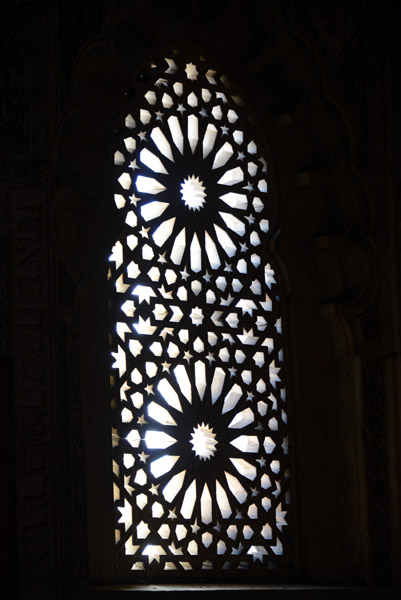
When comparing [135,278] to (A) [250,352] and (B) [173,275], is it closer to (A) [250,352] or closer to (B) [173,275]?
(B) [173,275]

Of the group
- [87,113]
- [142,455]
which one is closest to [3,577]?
[142,455]

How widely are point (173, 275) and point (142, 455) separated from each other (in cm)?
71

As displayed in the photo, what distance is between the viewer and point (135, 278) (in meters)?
4.88

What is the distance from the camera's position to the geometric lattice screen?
4.74 meters

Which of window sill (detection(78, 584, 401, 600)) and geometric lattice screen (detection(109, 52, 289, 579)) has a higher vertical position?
geometric lattice screen (detection(109, 52, 289, 579))

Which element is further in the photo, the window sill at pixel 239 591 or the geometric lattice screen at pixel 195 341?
the geometric lattice screen at pixel 195 341

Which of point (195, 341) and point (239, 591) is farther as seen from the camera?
point (195, 341)

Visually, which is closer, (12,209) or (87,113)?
(12,209)

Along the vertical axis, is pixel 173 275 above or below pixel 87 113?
below

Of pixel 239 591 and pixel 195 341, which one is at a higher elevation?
pixel 195 341

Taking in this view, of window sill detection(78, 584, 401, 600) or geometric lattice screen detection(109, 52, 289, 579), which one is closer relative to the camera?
window sill detection(78, 584, 401, 600)

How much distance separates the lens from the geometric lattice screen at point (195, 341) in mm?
4742

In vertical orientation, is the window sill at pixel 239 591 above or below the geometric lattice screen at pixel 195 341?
below

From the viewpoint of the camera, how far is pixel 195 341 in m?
4.99
